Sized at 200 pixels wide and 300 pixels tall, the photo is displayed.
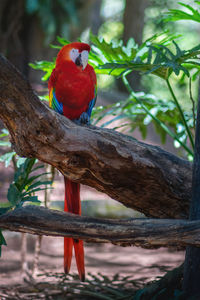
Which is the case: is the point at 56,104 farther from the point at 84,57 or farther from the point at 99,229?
the point at 99,229

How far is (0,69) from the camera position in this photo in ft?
2.97

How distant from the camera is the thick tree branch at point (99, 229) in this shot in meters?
0.95

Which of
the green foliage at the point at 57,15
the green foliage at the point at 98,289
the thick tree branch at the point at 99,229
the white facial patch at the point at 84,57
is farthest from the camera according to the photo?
the green foliage at the point at 57,15

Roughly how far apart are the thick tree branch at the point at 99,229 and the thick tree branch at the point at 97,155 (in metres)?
0.23

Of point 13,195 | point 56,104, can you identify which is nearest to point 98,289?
point 13,195

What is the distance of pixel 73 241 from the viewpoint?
122cm

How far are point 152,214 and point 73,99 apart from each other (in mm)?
587

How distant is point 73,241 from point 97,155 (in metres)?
0.34

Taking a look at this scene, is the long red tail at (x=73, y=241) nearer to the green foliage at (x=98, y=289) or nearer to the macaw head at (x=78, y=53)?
the green foliage at (x=98, y=289)

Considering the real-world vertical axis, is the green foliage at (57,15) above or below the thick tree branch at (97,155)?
above

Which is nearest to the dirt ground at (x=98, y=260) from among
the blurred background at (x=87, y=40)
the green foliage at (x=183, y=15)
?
the blurred background at (x=87, y=40)

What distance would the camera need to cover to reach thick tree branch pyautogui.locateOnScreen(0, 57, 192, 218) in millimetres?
996

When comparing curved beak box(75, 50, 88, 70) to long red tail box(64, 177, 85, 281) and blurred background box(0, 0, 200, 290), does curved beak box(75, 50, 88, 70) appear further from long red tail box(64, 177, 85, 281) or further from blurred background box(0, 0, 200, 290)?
long red tail box(64, 177, 85, 281)

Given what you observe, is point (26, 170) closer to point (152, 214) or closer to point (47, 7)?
point (152, 214)
